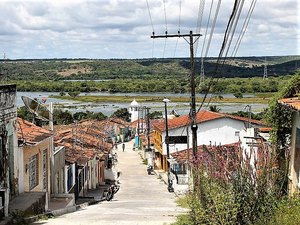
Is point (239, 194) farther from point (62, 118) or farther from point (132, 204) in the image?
point (62, 118)

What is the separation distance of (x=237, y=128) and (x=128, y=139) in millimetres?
52672

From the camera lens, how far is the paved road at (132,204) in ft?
52.8

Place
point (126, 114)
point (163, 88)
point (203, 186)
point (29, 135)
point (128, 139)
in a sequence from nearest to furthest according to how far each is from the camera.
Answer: point (203, 186)
point (29, 135)
point (128, 139)
point (126, 114)
point (163, 88)

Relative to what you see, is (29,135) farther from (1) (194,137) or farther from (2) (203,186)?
(2) (203,186)

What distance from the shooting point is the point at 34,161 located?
22.0 metres

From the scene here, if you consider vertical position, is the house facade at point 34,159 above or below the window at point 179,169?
above

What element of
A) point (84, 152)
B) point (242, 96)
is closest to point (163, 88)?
point (242, 96)

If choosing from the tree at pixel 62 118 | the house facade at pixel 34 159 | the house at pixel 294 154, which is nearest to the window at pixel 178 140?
the house facade at pixel 34 159

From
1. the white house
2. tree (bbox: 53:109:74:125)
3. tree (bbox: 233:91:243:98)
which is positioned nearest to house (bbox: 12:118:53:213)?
tree (bbox: 53:109:74:125)

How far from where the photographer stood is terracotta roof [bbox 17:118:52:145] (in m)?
20.3

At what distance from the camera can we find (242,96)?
147 m

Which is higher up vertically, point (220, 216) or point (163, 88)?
point (163, 88)

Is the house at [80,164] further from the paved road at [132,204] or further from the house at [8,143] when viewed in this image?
the house at [8,143]

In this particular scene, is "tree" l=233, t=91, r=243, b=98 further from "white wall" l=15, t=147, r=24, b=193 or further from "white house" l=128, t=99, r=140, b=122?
"white wall" l=15, t=147, r=24, b=193
